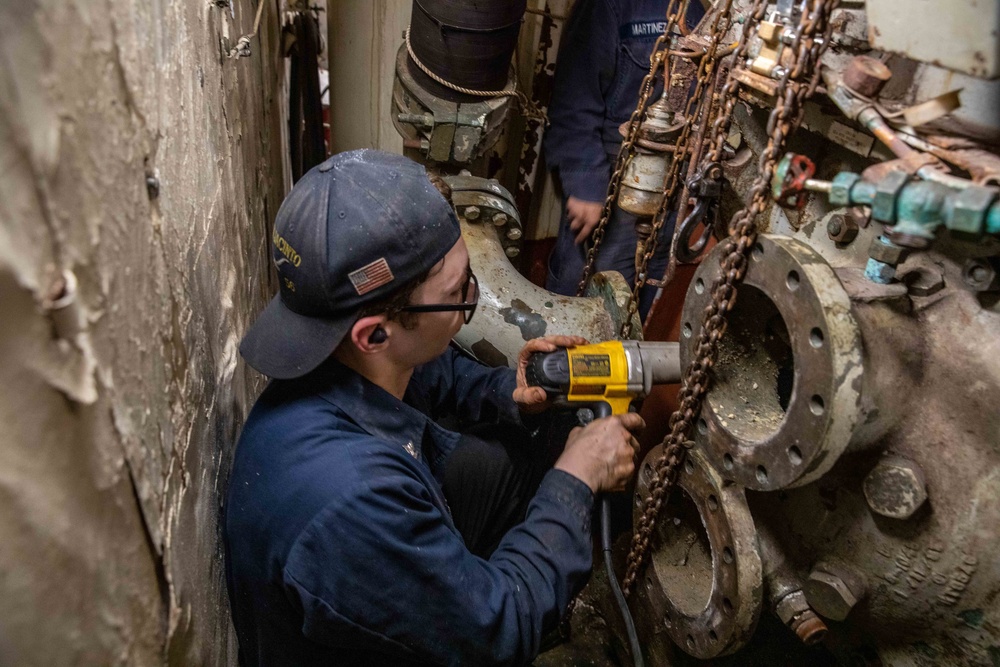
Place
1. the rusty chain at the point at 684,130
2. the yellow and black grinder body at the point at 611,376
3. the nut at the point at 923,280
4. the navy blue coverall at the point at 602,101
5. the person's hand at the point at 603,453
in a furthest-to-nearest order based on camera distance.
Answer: the navy blue coverall at the point at 602,101 < the yellow and black grinder body at the point at 611,376 < the person's hand at the point at 603,453 < the rusty chain at the point at 684,130 < the nut at the point at 923,280

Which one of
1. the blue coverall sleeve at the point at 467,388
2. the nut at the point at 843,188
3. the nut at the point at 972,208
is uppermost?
the nut at the point at 972,208

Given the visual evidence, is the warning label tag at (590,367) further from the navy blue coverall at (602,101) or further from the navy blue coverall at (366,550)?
the navy blue coverall at (602,101)

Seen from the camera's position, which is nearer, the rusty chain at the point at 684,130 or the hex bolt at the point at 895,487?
the hex bolt at the point at 895,487

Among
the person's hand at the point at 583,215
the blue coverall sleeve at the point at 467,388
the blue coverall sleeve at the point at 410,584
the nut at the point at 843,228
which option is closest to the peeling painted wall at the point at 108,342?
the blue coverall sleeve at the point at 410,584

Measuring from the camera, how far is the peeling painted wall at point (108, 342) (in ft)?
1.79

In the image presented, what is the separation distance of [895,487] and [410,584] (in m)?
0.78

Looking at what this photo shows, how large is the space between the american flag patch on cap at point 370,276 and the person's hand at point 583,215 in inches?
65.2

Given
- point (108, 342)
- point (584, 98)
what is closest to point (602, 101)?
point (584, 98)

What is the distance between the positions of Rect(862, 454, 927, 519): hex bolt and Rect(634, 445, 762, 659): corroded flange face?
0.27 metres

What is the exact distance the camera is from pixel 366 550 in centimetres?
110

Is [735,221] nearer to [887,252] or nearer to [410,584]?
[887,252]

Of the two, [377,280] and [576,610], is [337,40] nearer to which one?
[377,280]

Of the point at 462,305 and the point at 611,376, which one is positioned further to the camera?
the point at 611,376

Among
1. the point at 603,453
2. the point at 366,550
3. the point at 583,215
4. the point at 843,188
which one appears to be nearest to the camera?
the point at 843,188
